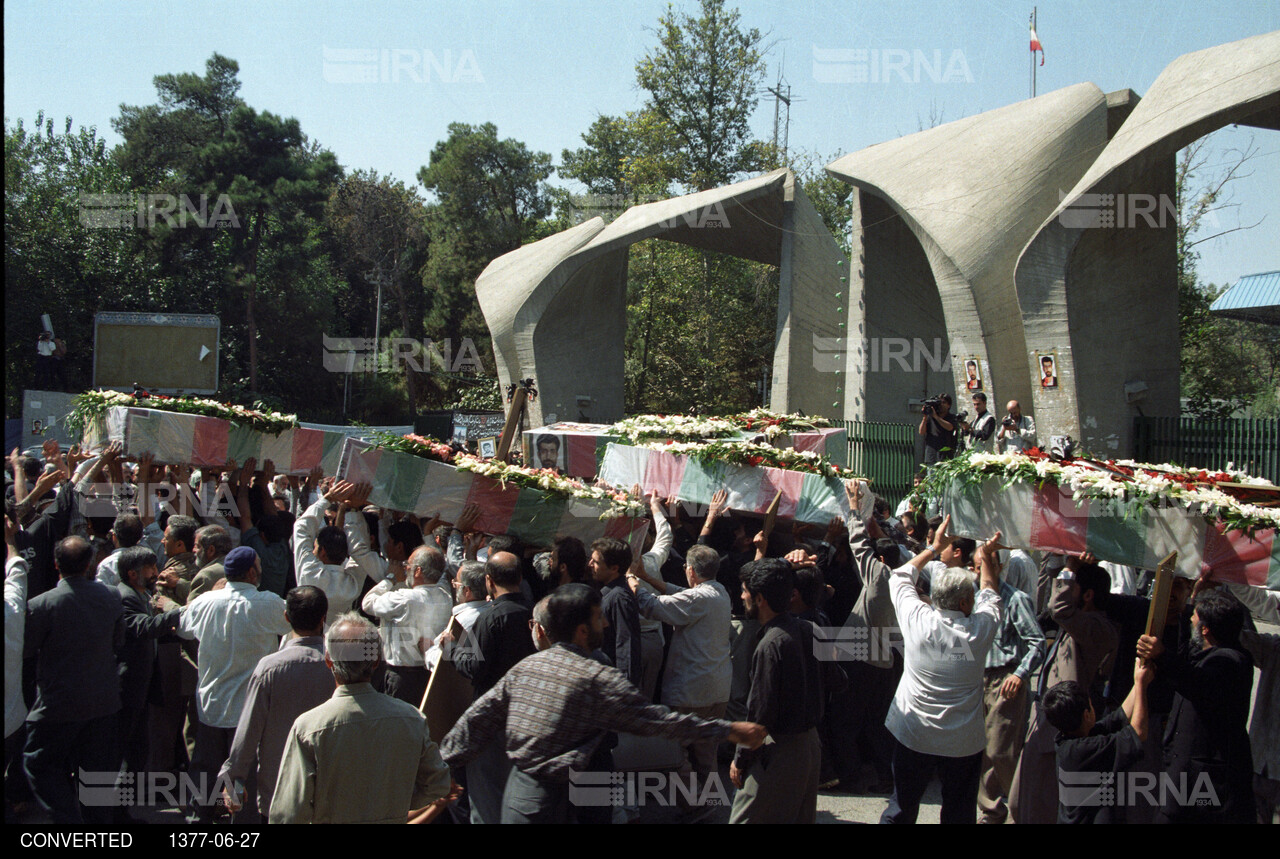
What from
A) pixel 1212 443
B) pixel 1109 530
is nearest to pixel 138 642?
pixel 1109 530

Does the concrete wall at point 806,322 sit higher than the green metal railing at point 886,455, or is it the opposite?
the concrete wall at point 806,322

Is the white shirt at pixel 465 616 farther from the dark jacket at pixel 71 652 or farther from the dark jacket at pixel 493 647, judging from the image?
the dark jacket at pixel 71 652

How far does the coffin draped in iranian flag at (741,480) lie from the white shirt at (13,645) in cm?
418

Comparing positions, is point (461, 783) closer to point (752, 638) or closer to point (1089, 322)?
point (752, 638)

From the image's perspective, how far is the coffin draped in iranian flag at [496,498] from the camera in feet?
22.8

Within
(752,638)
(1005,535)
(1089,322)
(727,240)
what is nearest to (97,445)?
(752,638)

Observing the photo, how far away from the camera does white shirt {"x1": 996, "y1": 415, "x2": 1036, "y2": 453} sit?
1472cm

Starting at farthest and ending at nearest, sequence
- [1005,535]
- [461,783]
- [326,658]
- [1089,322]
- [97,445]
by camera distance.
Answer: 1. [1089,322]
2. [97,445]
3. [1005,535]
4. [461,783]
5. [326,658]

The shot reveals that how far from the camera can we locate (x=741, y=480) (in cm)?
800

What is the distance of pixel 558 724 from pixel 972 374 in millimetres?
14176

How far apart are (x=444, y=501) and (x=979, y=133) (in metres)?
14.0

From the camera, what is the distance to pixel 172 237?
1431 inches

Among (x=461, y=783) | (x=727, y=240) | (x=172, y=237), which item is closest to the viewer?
(x=461, y=783)

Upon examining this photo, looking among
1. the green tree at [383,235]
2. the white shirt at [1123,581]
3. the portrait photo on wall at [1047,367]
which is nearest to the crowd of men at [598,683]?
the white shirt at [1123,581]
